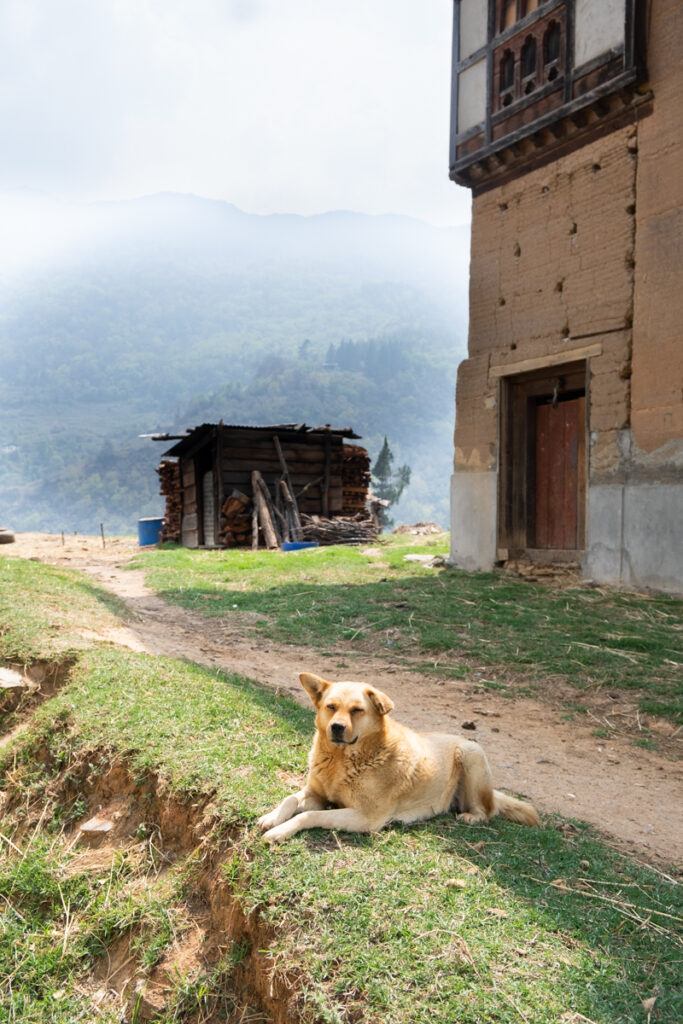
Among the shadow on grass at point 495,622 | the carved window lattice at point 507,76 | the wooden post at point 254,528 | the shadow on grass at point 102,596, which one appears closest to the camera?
the shadow on grass at point 495,622

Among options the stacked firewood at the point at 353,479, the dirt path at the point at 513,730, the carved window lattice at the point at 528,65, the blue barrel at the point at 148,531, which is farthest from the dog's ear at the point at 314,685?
the blue barrel at the point at 148,531

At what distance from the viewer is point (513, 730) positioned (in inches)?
303

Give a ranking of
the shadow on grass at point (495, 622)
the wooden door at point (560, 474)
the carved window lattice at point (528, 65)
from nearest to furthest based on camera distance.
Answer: the shadow on grass at point (495, 622) < the carved window lattice at point (528, 65) < the wooden door at point (560, 474)

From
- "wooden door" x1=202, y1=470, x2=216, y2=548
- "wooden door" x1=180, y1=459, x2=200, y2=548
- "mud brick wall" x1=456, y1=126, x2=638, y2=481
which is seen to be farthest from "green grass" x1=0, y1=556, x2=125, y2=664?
"wooden door" x1=180, y1=459, x2=200, y2=548

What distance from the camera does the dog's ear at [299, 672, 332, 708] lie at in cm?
436

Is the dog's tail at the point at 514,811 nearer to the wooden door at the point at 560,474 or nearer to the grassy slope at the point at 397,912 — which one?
the grassy slope at the point at 397,912

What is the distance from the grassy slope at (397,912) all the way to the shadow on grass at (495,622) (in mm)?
4548

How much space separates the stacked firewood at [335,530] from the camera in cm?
2573

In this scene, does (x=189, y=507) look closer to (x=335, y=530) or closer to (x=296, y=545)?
(x=335, y=530)

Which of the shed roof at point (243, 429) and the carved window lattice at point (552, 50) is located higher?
the carved window lattice at point (552, 50)

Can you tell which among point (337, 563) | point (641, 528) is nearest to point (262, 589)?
point (337, 563)

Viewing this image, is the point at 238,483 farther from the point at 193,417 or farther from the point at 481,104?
the point at 193,417

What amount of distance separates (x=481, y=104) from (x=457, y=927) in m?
17.8

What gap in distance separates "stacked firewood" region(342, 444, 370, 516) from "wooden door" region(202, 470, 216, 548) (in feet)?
16.4
